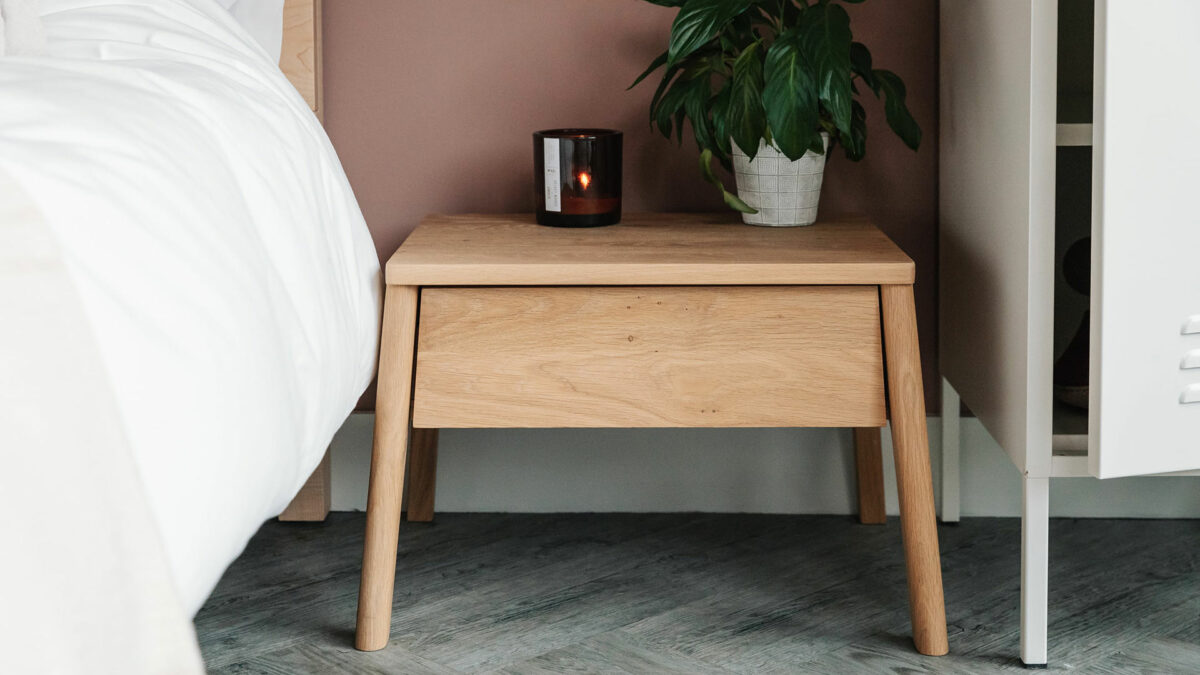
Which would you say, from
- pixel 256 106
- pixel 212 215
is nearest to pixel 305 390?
pixel 212 215

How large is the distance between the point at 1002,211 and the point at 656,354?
0.38m

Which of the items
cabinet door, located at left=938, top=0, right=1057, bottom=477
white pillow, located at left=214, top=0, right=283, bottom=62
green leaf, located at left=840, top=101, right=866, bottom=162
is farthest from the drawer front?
white pillow, located at left=214, top=0, right=283, bottom=62

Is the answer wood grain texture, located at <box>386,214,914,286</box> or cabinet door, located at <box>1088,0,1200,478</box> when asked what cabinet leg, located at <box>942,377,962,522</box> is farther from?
cabinet door, located at <box>1088,0,1200,478</box>

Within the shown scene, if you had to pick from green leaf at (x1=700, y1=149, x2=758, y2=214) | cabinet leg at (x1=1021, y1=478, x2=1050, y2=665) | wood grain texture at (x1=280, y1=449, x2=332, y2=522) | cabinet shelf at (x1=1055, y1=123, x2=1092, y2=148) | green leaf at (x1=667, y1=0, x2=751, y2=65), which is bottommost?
wood grain texture at (x1=280, y1=449, x2=332, y2=522)

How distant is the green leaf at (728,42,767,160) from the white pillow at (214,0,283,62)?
1.87ft

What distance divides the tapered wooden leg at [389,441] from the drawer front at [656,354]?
0.02 m

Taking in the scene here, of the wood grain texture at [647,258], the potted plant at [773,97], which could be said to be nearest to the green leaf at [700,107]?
the potted plant at [773,97]

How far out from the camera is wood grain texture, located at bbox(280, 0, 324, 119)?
1418 millimetres

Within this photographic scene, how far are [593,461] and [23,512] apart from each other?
114 centimetres

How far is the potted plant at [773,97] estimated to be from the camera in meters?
1.15

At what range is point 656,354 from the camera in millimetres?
1093

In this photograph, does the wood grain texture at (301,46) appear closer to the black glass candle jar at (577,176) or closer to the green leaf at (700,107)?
the black glass candle jar at (577,176)

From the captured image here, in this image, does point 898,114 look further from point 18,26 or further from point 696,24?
point 18,26

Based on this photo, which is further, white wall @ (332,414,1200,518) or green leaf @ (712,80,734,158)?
white wall @ (332,414,1200,518)
